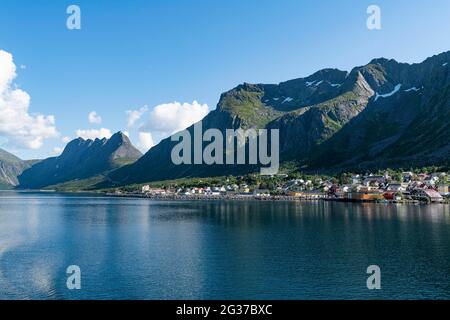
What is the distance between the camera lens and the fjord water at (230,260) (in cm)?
4225

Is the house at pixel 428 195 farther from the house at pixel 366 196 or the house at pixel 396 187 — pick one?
the house at pixel 366 196

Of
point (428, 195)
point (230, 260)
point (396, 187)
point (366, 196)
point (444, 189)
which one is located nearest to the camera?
point (230, 260)

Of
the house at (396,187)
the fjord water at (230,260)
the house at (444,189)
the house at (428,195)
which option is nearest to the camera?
the fjord water at (230,260)

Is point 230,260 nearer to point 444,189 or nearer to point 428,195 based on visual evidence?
point 428,195

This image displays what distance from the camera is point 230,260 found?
56.4m

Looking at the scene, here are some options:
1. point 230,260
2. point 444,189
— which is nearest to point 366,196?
point 444,189

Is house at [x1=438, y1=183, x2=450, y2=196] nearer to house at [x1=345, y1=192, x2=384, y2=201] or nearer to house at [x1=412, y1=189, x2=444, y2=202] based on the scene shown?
house at [x1=412, y1=189, x2=444, y2=202]

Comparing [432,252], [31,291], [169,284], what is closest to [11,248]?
[31,291]

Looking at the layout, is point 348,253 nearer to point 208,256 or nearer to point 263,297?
point 208,256

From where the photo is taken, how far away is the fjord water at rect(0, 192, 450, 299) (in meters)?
42.2

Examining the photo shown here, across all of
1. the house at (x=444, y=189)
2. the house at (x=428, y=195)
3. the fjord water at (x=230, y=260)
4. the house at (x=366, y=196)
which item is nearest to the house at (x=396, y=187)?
the house at (x=428, y=195)

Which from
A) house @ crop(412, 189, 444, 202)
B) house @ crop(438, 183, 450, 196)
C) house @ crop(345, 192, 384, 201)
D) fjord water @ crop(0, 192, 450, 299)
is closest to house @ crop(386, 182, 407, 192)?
house @ crop(412, 189, 444, 202)

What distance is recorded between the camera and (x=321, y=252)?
6072 cm
